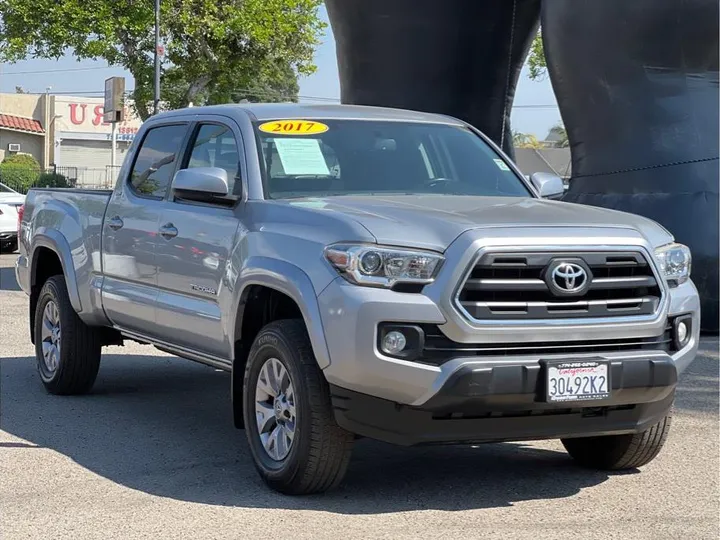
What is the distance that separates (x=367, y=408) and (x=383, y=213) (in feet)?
2.99

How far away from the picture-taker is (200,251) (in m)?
6.67

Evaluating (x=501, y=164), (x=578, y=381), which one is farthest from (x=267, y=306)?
(x=501, y=164)

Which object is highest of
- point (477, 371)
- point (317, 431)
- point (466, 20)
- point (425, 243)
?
point (466, 20)

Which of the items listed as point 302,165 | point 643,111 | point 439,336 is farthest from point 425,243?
point 643,111

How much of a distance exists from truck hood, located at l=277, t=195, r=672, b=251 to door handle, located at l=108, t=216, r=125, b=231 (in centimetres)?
185

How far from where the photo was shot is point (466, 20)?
15.5 metres

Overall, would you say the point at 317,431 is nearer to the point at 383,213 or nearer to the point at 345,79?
the point at 383,213

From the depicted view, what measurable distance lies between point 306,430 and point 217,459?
1.31 meters

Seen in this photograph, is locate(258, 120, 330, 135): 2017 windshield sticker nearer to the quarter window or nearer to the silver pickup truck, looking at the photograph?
the silver pickup truck

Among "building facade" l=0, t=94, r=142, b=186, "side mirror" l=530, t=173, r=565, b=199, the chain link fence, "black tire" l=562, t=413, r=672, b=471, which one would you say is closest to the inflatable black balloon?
"side mirror" l=530, t=173, r=565, b=199

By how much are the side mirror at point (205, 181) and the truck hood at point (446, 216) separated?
398 mm

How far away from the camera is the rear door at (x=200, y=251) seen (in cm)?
648

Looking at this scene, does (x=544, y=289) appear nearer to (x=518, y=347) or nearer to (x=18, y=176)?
(x=518, y=347)

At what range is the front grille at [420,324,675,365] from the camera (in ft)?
17.3
